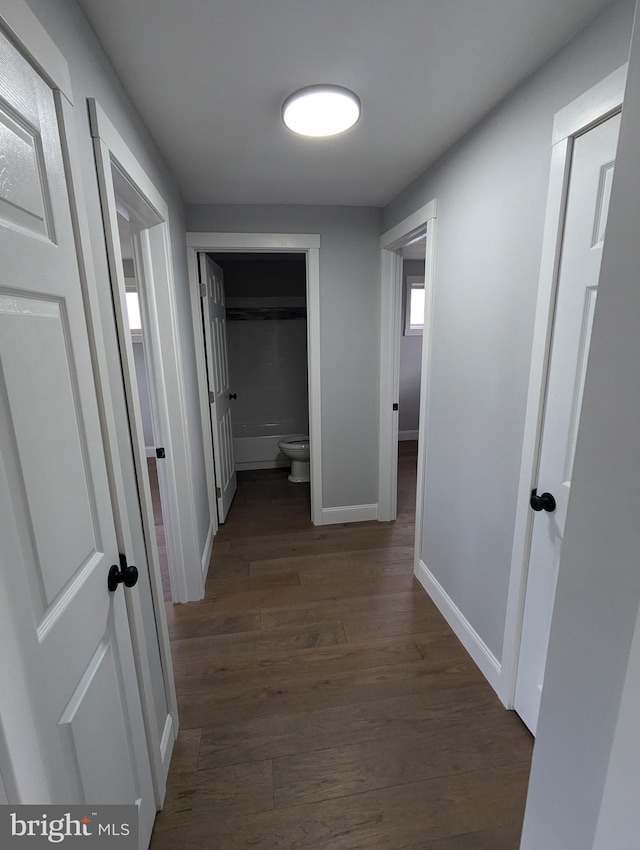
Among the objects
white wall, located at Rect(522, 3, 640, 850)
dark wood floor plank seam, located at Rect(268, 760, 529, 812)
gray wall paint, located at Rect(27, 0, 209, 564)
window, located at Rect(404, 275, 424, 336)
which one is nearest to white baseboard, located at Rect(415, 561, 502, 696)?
dark wood floor plank seam, located at Rect(268, 760, 529, 812)

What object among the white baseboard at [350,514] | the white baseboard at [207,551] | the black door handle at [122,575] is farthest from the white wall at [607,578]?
the white baseboard at [350,514]

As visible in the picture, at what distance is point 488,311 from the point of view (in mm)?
1611

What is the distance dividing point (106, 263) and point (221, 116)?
0.85 meters

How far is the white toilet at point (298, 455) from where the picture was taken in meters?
3.90

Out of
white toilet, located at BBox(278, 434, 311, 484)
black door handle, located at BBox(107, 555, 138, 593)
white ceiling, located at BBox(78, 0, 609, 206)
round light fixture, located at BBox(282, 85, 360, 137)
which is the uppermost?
white ceiling, located at BBox(78, 0, 609, 206)

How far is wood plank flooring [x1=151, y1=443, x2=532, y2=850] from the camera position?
1244 millimetres

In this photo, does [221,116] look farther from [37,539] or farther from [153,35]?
[37,539]

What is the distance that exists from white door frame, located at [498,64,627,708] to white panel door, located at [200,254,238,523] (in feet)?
6.79

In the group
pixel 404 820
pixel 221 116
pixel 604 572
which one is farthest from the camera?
pixel 221 116

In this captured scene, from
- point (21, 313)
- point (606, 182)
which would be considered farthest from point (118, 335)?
point (606, 182)

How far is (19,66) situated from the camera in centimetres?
67

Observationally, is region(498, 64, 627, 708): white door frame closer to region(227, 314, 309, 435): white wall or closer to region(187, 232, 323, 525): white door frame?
region(187, 232, 323, 525): white door frame

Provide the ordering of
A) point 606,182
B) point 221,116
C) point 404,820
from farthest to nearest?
point 221,116 < point 404,820 < point 606,182

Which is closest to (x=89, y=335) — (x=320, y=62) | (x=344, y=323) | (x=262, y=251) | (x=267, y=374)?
(x=320, y=62)
